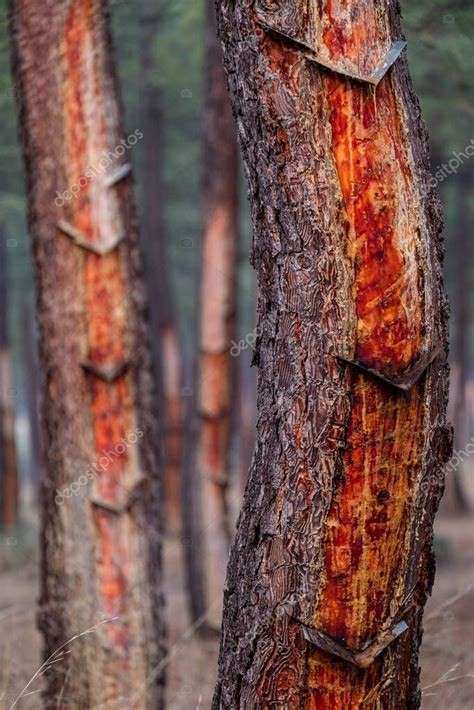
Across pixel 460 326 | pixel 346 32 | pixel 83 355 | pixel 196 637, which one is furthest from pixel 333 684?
pixel 460 326

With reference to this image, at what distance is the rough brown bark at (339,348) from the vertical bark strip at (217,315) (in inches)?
241

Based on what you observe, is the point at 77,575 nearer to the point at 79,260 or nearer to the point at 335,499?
the point at 79,260

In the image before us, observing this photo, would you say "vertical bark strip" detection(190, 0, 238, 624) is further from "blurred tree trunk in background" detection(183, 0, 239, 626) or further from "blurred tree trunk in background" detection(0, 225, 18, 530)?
"blurred tree trunk in background" detection(0, 225, 18, 530)

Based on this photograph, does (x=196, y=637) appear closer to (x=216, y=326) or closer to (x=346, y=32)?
(x=216, y=326)

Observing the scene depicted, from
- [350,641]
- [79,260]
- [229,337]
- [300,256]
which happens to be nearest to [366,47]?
[300,256]

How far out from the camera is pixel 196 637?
825 cm

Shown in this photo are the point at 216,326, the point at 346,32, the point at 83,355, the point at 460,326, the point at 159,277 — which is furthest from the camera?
the point at 460,326

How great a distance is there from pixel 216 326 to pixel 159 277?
654cm

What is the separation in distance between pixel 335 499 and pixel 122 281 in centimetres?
273

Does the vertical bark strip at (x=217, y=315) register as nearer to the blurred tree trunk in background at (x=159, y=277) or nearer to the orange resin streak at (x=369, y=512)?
the blurred tree trunk in background at (x=159, y=277)

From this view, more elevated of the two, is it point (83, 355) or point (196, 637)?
point (83, 355)

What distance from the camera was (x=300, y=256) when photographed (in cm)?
229

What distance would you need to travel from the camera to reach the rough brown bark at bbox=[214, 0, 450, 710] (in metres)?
2.20

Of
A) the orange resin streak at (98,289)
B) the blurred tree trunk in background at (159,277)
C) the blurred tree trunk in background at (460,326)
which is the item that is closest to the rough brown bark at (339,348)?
the orange resin streak at (98,289)
